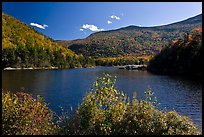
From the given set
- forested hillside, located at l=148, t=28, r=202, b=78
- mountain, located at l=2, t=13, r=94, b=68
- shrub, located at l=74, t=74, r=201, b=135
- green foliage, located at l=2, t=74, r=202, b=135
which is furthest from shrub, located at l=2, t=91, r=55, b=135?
mountain, located at l=2, t=13, r=94, b=68

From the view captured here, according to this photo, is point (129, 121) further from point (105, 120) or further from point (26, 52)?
point (26, 52)

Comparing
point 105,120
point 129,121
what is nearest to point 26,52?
point 105,120

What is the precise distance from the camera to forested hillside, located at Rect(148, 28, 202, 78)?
81.7 metres

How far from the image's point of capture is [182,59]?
90.7 m

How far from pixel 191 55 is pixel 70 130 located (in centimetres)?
7816

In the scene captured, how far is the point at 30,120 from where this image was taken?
→ 42.8 ft

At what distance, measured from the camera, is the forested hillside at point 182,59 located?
81.7 metres

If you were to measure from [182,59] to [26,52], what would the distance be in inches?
3066

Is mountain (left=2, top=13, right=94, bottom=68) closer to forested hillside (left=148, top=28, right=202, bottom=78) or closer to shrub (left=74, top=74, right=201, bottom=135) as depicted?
forested hillside (left=148, top=28, right=202, bottom=78)

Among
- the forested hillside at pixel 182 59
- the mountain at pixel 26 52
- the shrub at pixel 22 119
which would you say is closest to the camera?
the shrub at pixel 22 119

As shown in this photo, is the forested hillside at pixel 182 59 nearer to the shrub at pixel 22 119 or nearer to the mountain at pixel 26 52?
the mountain at pixel 26 52

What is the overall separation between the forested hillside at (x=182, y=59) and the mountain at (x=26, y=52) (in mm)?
60328

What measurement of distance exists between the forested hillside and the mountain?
60.3 metres

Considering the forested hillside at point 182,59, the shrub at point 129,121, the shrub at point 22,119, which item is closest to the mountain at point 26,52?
the forested hillside at point 182,59
